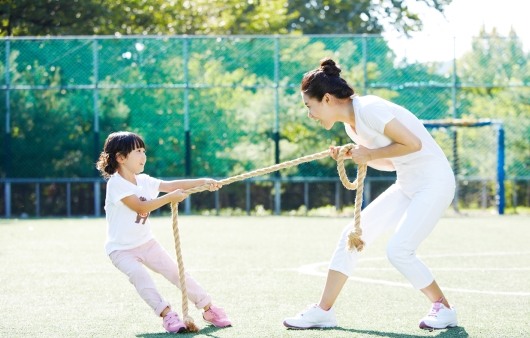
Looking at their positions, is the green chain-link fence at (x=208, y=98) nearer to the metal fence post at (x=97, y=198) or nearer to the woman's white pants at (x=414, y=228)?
the metal fence post at (x=97, y=198)

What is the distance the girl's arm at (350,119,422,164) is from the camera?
4695mm

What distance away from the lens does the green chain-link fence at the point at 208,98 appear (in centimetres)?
1631

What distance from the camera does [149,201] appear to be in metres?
4.98

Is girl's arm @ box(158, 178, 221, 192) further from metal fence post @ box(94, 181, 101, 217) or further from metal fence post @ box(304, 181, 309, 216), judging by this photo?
metal fence post @ box(304, 181, 309, 216)

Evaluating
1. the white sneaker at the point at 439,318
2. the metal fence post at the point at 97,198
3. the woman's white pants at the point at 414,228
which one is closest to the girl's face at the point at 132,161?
the woman's white pants at the point at 414,228

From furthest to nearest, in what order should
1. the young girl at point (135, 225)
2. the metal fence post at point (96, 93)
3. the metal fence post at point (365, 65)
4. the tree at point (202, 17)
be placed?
the tree at point (202, 17), the metal fence post at point (96, 93), the metal fence post at point (365, 65), the young girl at point (135, 225)

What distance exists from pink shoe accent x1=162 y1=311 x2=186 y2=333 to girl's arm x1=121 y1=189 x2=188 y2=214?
64 cm

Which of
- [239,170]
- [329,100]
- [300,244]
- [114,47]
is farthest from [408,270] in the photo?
[114,47]

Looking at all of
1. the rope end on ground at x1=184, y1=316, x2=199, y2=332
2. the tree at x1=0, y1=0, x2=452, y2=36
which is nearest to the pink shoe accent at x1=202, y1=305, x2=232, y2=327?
the rope end on ground at x1=184, y1=316, x2=199, y2=332

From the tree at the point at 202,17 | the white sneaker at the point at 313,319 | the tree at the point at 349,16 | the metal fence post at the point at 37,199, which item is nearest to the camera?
the white sneaker at the point at 313,319

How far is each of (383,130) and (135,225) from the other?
1.61m

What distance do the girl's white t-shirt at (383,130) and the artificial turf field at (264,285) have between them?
0.98 meters

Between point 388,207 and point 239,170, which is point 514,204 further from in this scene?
point 388,207

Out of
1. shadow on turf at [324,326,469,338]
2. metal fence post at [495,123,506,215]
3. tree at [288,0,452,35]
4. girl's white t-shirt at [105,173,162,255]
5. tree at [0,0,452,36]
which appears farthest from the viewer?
→ tree at [288,0,452,35]
